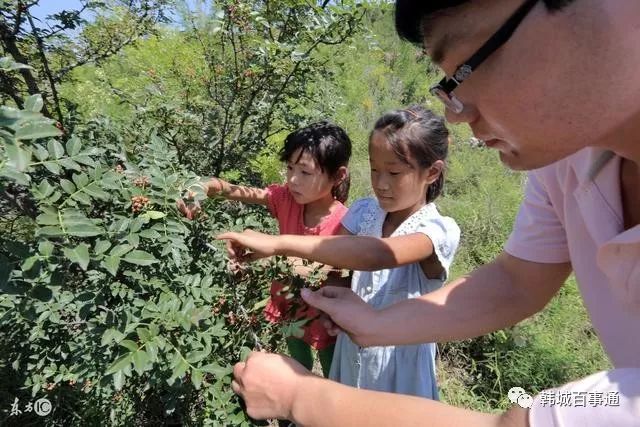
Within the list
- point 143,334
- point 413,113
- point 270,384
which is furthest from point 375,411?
point 413,113

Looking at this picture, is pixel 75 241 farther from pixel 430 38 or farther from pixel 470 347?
pixel 470 347

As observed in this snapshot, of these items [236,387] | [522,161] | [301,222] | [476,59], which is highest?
[476,59]

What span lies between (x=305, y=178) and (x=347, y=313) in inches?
33.8

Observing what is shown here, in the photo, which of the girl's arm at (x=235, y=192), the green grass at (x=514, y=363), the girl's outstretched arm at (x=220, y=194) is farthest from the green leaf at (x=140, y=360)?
the green grass at (x=514, y=363)

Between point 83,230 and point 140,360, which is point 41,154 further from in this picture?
point 140,360

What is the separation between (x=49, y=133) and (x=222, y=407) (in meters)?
0.71

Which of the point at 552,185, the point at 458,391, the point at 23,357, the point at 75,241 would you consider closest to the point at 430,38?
the point at 552,185

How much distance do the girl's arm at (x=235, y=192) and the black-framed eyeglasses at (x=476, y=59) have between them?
0.94 metres

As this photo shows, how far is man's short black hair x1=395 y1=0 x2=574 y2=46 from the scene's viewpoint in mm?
593

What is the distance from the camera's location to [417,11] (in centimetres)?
67

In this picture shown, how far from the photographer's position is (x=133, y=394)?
146cm

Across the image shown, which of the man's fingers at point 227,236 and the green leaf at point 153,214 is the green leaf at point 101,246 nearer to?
the green leaf at point 153,214

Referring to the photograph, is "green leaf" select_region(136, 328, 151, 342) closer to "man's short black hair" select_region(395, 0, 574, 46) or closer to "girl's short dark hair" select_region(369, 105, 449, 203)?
"man's short black hair" select_region(395, 0, 574, 46)

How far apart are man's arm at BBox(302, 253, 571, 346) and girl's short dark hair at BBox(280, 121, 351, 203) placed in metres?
0.86
